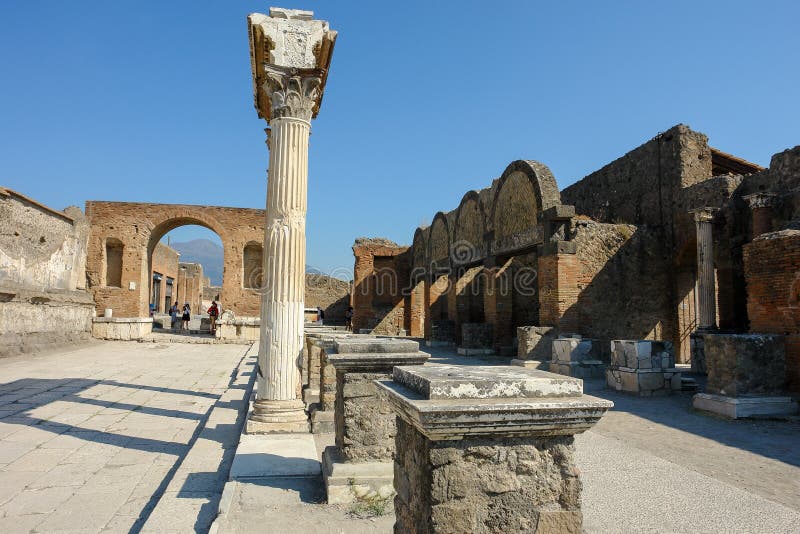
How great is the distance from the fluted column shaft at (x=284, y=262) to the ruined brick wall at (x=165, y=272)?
2501 cm

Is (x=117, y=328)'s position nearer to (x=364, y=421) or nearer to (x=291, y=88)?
(x=291, y=88)

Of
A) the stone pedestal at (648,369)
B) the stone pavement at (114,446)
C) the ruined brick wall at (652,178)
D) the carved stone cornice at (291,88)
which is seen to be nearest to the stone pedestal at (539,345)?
the stone pedestal at (648,369)

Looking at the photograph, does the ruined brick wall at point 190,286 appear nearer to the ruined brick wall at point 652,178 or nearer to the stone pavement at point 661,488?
the ruined brick wall at point 652,178

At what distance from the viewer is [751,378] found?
6.56 meters

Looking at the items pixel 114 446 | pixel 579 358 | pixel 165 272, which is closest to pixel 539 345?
pixel 579 358

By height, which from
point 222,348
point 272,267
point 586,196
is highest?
point 586,196

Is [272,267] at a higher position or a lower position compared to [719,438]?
higher

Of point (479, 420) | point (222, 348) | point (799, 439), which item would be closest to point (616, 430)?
point (799, 439)

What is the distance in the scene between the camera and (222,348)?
57.2ft

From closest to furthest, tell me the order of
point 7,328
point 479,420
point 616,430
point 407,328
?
point 479,420, point 616,430, point 7,328, point 407,328

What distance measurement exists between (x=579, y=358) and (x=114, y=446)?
795 centimetres

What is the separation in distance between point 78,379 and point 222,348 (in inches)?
311

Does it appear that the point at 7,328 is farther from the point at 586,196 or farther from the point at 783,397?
the point at 586,196

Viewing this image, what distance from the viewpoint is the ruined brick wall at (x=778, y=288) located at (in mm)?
6895
